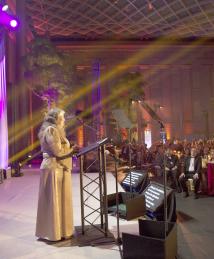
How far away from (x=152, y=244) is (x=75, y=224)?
2.05 meters

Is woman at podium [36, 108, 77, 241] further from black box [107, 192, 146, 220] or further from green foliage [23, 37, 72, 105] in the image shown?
green foliage [23, 37, 72, 105]

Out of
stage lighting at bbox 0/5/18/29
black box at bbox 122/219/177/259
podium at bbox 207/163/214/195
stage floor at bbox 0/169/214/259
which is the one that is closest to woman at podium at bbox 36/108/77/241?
stage floor at bbox 0/169/214/259

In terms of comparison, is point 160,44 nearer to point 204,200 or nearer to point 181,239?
point 204,200

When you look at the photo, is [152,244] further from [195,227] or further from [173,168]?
[173,168]

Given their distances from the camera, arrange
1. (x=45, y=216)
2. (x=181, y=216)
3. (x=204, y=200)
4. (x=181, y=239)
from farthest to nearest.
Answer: (x=204, y=200)
(x=181, y=216)
(x=181, y=239)
(x=45, y=216)

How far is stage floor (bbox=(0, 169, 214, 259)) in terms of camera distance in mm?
3971

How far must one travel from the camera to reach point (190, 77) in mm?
22422

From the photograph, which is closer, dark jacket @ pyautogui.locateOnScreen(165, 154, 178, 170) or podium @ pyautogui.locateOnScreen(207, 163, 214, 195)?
podium @ pyautogui.locateOnScreen(207, 163, 214, 195)

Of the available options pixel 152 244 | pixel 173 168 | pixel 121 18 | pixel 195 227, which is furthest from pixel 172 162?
pixel 121 18

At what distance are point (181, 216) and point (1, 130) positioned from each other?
22.5 feet

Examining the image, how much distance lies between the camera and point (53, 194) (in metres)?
4.13

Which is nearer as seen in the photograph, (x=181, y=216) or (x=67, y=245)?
(x=67, y=245)

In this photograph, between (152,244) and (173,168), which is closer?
(152,244)

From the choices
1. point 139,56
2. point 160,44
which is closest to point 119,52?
point 139,56
